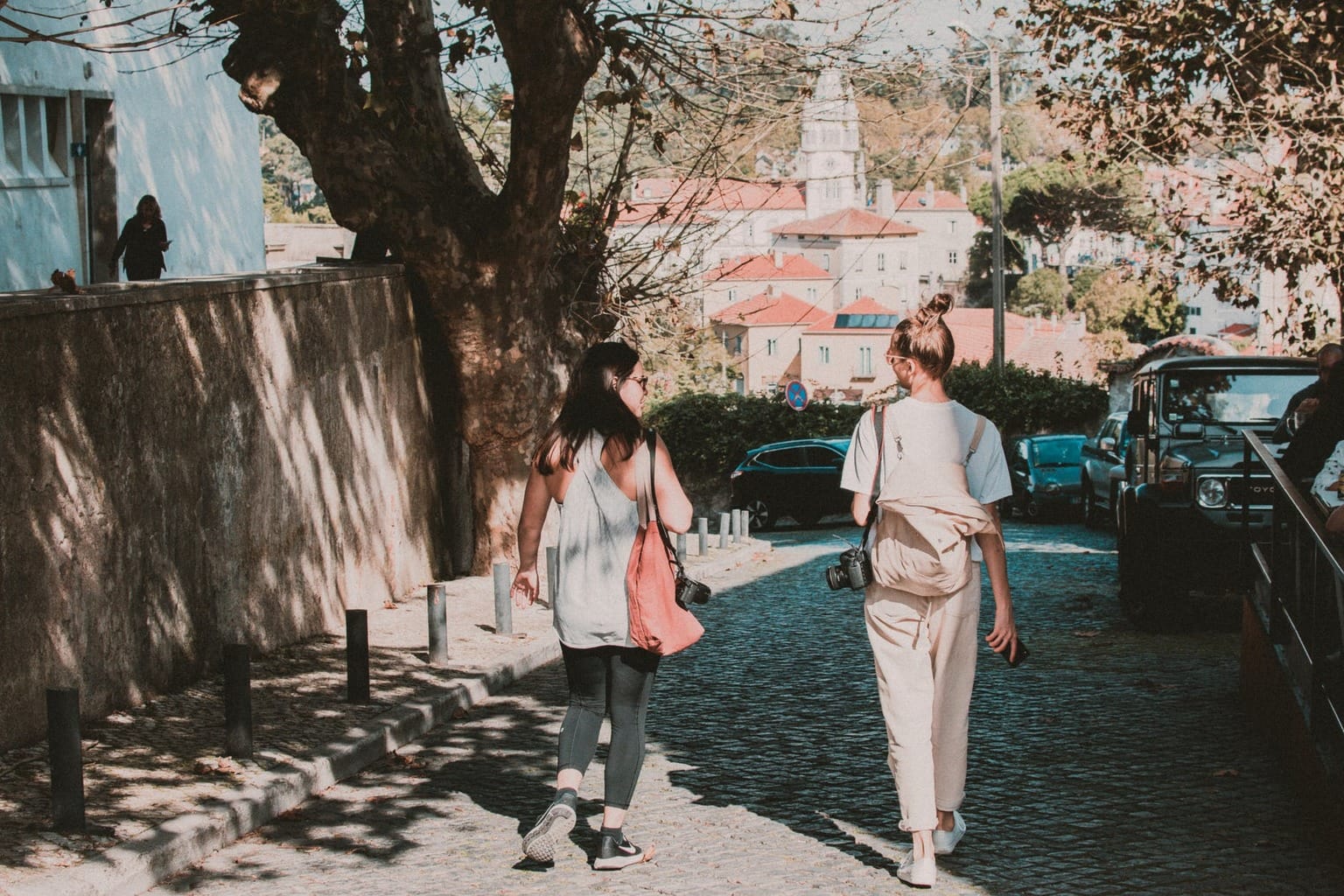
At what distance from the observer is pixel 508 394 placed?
573 inches

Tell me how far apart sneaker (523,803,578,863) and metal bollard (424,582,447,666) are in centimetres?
435

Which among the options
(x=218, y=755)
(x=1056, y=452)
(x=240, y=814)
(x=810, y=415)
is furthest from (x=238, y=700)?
(x=810, y=415)

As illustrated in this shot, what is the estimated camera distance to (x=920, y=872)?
5.41 m

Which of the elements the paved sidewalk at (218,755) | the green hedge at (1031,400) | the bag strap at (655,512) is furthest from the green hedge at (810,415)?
the bag strap at (655,512)

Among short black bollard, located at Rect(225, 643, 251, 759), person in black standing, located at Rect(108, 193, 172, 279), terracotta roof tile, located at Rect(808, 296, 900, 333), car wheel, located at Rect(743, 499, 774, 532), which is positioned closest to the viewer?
short black bollard, located at Rect(225, 643, 251, 759)

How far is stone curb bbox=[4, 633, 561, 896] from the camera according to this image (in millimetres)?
5523

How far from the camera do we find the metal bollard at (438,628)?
9977 millimetres

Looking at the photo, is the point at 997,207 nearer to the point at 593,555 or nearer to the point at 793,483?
the point at 793,483

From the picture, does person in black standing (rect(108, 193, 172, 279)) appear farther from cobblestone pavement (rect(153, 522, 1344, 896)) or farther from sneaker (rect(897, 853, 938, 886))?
sneaker (rect(897, 853, 938, 886))

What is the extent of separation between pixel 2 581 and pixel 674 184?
34.3 feet

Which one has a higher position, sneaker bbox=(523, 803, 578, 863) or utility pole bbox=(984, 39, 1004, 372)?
utility pole bbox=(984, 39, 1004, 372)

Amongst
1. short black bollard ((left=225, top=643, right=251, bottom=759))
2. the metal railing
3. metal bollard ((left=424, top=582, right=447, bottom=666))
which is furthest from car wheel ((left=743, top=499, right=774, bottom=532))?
short black bollard ((left=225, top=643, right=251, bottom=759))

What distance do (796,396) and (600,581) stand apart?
31.2 m

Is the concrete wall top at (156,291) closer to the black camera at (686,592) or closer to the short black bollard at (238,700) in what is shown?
the short black bollard at (238,700)
